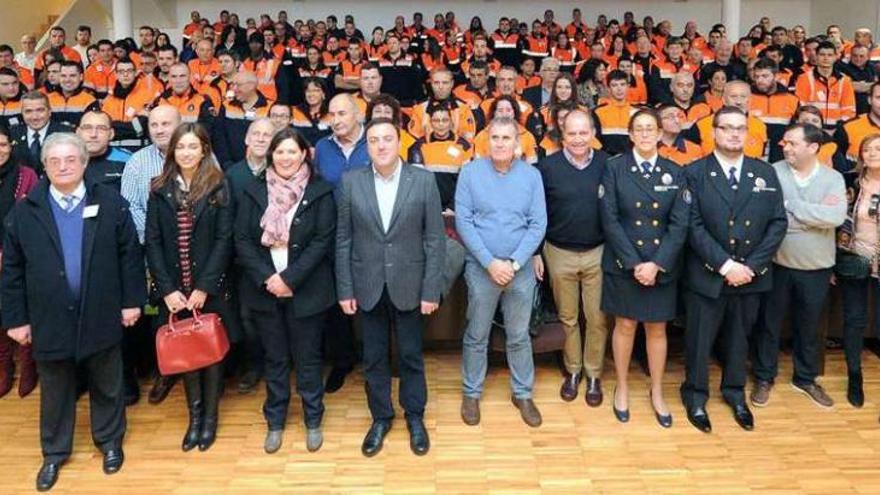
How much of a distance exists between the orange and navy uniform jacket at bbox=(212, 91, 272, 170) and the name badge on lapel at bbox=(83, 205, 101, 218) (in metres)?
2.44

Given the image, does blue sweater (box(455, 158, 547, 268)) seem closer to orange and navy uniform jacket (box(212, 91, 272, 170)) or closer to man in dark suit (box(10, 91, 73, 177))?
orange and navy uniform jacket (box(212, 91, 272, 170))

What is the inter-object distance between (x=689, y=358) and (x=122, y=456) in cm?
293

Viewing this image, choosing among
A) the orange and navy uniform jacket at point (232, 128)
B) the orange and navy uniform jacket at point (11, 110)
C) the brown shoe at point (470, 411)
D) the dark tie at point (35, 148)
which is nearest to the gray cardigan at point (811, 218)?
the brown shoe at point (470, 411)

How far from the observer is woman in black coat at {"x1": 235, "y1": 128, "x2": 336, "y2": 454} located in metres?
3.70

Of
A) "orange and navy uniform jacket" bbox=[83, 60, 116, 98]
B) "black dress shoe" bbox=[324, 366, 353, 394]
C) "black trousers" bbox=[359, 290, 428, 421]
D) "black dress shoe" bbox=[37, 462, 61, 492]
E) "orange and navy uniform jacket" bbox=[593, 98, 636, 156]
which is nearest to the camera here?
"black dress shoe" bbox=[37, 462, 61, 492]

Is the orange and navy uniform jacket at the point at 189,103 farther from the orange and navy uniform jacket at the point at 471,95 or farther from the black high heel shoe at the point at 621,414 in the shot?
the black high heel shoe at the point at 621,414

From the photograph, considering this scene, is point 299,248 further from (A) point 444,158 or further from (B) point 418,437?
(A) point 444,158

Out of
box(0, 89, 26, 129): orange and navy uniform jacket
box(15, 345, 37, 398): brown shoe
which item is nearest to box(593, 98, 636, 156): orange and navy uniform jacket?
box(15, 345, 37, 398): brown shoe

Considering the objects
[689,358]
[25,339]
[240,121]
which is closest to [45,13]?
[240,121]

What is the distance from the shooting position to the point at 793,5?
52.0ft

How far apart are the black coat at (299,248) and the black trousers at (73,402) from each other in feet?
2.41

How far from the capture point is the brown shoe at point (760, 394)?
4.36m

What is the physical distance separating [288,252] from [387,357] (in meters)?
0.72

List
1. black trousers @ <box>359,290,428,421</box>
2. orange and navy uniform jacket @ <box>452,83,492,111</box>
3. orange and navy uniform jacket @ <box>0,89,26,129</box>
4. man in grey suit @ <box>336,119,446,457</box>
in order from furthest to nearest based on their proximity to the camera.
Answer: orange and navy uniform jacket @ <box>452,83,492,111</box> → orange and navy uniform jacket @ <box>0,89,26,129</box> → black trousers @ <box>359,290,428,421</box> → man in grey suit @ <box>336,119,446,457</box>
